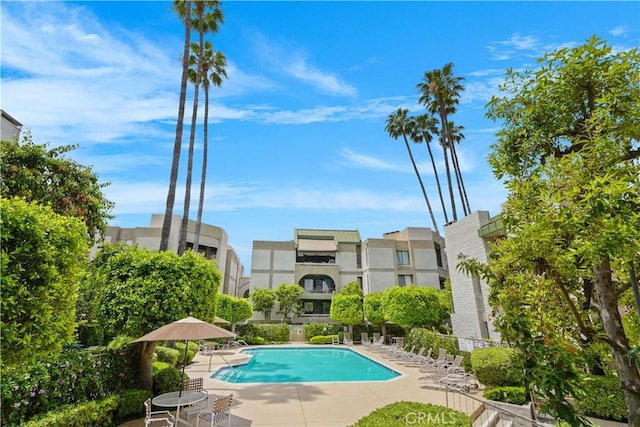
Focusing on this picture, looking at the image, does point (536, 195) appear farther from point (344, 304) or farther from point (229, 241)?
point (229, 241)

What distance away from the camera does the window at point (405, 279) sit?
3914 cm

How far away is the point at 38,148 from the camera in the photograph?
1076 cm

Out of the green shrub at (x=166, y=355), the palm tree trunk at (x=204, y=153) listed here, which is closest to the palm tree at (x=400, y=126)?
the palm tree trunk at (x=204, y=153)

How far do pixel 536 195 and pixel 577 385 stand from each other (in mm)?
2243

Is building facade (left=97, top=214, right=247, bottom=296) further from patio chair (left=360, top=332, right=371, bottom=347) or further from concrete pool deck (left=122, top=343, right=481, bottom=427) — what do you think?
concrete pool deck (left=122, top=343, right=481, bottom=427)

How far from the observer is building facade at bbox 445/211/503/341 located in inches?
729

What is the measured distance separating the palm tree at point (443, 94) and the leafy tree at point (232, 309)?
832 inches

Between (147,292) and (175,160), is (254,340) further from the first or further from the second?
(147,292)

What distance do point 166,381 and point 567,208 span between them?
37.8 feet

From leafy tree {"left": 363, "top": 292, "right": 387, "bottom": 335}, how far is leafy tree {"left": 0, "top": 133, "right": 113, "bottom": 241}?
78.5 feet

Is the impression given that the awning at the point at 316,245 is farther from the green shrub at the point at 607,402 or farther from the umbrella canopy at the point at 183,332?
the green shrub at the point at 607,402

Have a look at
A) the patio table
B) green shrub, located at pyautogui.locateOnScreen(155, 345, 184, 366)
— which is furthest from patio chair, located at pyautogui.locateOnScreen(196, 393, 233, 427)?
green shrub, located at pyautogui.locateOnScreen(155, 345, 184, 366)

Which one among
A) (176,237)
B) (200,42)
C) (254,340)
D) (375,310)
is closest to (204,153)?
(200,42)

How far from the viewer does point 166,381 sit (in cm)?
1012
